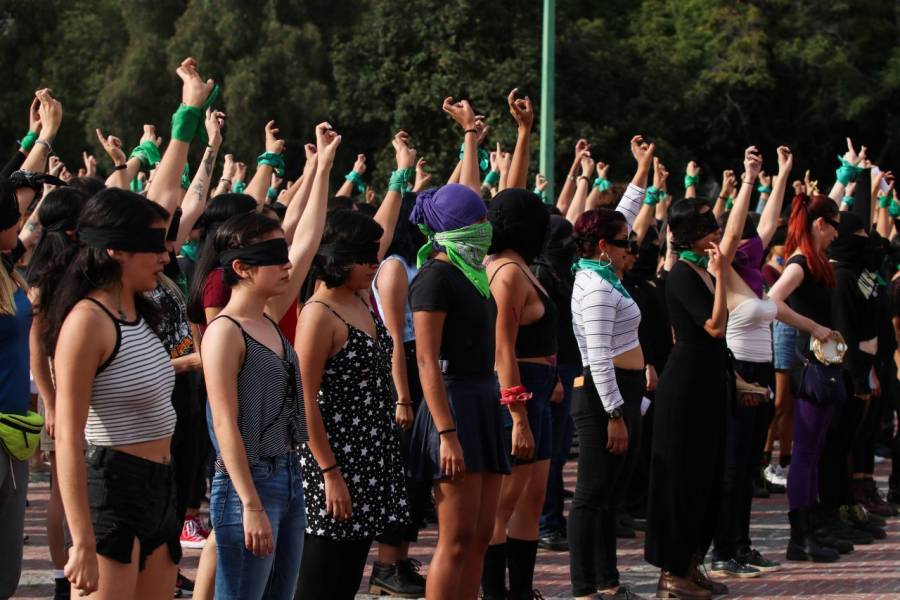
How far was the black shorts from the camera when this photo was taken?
4480mm

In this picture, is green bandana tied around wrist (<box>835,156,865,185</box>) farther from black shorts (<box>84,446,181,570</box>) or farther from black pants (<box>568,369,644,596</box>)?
black shorts (<box>84,446,181,570</box>)

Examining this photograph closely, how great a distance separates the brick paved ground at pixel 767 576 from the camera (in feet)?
25.4

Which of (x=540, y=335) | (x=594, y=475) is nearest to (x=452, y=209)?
(x=540, y=335)

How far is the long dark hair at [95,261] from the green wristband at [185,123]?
1.01 m

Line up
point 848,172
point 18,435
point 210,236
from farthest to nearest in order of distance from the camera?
point 848,172, point 210,236, point 18,435

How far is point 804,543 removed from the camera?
343 inches

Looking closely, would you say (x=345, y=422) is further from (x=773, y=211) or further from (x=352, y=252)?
(x=773, y=211)

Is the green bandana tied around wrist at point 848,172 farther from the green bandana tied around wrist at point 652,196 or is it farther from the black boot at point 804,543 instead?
the black boot at point 804,543

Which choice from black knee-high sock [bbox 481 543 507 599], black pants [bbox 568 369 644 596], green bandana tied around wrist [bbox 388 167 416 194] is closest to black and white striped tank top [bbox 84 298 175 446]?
black knee-high sock [bbox 481 543 507 599]

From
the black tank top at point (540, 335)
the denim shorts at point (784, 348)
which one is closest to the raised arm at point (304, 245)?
the black tank top at point (540, 335)

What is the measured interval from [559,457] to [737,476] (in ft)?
3.83

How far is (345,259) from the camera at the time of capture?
564 cm

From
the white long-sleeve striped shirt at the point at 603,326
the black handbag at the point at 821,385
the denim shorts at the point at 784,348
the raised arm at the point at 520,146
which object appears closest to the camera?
the white long-sleeve striped shirt at the point at 603,326

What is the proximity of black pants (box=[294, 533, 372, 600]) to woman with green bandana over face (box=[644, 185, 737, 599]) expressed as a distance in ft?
7.96
